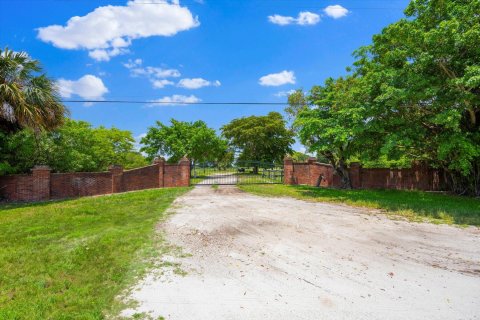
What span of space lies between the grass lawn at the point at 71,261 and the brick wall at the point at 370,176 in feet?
41.4

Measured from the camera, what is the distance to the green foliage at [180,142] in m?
30.7

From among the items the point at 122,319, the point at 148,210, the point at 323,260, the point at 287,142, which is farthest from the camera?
the point at 287,142

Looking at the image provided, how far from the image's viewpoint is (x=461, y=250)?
5.85 metres

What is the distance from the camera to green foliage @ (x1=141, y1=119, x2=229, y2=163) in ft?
101

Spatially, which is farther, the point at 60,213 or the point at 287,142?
the point at 287,142

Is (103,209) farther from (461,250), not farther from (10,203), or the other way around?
(461,250)

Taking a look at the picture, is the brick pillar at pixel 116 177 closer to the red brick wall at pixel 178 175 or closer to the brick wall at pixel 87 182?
the brick wall at pixel 87 182

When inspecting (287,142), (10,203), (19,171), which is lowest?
(10,203)

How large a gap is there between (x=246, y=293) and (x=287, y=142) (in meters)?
39.3

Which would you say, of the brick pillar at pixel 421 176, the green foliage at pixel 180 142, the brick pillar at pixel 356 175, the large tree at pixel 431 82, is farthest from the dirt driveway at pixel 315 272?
the green foliage at pixel 180 142

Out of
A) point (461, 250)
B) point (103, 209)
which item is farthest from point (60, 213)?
point (461, 250)

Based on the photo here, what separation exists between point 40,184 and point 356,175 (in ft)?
55.1

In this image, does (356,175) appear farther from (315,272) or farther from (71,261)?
(71,261)

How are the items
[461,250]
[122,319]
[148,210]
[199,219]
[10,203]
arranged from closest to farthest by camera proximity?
[122,319] → [461,250] → [199,219] → [148,210] → [10,203]
